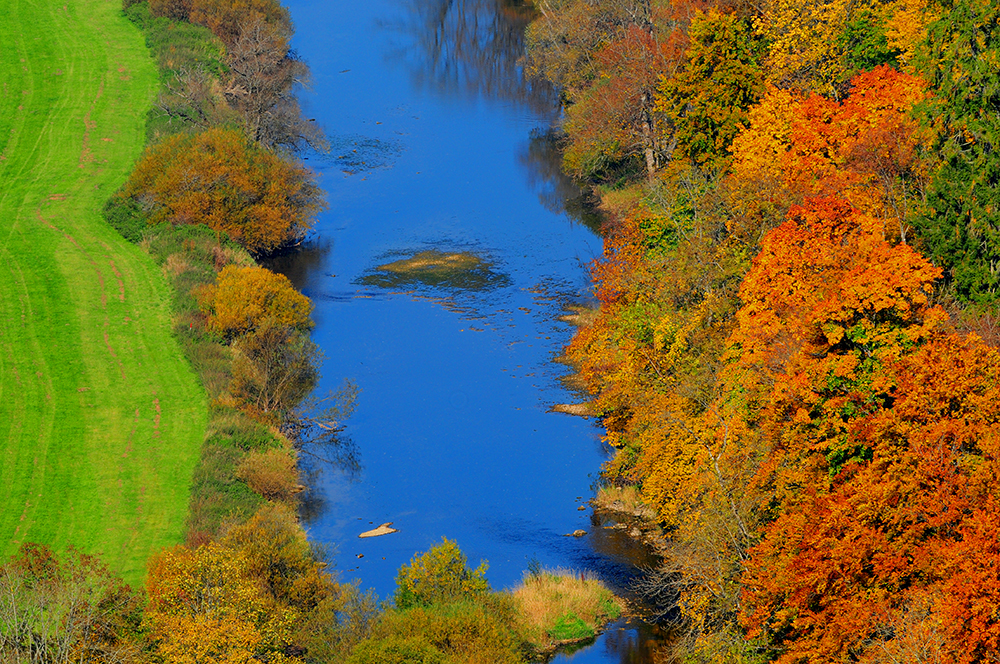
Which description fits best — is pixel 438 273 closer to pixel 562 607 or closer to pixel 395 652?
pixel 562 607

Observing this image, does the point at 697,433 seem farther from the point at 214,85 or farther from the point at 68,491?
the point at 214,85

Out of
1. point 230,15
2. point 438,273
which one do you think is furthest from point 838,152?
point 230,15

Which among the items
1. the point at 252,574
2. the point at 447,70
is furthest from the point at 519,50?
the point at 252,574

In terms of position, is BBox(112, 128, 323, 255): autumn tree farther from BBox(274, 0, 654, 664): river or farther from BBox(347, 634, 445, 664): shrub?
BBox(347, 634, 445, 664): shrub

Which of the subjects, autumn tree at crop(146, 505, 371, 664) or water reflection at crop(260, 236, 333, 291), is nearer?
autumn tree at crop(146, 505, 371, 664)

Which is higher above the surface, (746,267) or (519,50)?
(519,50)

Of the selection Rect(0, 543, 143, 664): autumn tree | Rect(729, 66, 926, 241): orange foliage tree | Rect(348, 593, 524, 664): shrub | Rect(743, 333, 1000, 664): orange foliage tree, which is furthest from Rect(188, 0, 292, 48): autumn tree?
Rect(743, 333, 1000, 664): orange foliage tree
